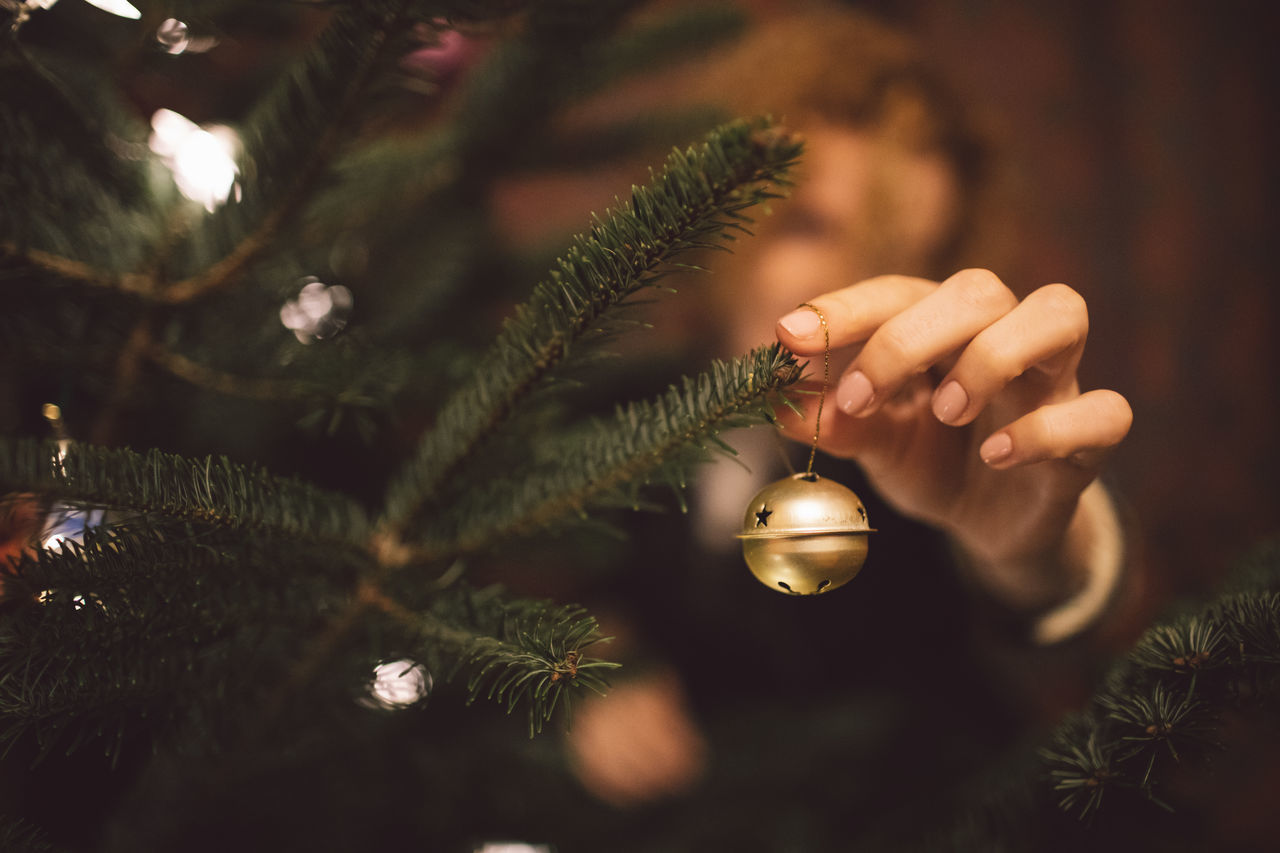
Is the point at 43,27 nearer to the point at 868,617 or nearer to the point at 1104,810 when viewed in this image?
the point at 1104,810

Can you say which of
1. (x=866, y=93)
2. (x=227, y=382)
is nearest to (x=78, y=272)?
(x=227, y=382)

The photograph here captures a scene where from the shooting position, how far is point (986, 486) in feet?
1.43

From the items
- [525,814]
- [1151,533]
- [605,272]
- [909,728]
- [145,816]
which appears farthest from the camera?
[1151,533]

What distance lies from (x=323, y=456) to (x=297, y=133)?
29cm

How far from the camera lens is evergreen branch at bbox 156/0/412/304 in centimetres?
31

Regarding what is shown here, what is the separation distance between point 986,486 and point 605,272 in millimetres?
312

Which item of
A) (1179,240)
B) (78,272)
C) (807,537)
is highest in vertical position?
(78,272)

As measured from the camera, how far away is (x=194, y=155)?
1.39 feet

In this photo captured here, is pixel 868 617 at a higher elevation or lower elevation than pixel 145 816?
lower

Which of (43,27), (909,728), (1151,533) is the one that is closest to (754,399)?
(43,27)

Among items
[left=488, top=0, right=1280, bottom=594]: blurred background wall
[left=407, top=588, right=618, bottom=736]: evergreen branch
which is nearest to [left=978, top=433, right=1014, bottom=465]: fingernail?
[left=407, top=588, right=618, bottom=736]: evergreen branch

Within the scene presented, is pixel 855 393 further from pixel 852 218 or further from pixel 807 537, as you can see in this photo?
pixel 852 218

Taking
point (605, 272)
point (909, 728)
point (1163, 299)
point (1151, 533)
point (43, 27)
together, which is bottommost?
point (1151, 533)

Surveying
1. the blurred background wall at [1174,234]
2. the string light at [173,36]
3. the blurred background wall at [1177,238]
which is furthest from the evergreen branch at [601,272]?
the blurred background wall at [1177,238]
